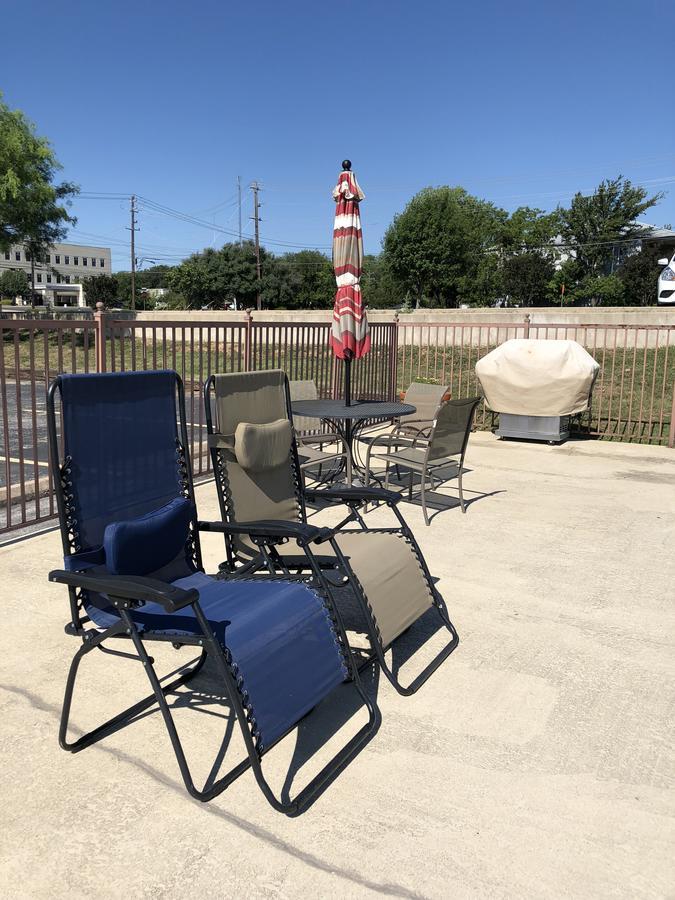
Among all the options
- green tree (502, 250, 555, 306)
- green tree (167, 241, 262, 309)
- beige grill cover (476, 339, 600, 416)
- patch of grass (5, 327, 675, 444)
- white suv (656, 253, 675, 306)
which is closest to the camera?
patch of grass (5, 327, 675, 444)

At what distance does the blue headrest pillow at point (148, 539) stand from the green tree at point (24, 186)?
3596cm

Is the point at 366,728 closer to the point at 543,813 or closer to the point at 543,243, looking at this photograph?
the point at 543,813

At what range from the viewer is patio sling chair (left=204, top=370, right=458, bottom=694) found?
320cm

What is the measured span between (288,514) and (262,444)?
434 millimetres

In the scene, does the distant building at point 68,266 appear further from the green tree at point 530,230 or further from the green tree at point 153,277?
the green tree at point 530,230

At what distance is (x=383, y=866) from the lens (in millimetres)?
2082

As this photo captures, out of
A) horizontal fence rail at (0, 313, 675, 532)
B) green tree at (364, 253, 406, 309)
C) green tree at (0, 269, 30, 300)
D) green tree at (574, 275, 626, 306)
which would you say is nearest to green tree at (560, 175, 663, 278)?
green tree at (574, 275, 626, 306)

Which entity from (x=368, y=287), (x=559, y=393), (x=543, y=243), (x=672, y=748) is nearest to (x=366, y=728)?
(x=672, y=748)

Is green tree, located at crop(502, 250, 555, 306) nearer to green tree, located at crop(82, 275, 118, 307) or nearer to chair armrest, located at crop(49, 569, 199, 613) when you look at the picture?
green tree, located at crop(82, 275, 118, 307)

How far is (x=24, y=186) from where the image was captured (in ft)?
115

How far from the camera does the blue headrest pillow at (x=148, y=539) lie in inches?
104

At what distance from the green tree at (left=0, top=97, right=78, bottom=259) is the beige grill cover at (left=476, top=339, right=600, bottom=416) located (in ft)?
102

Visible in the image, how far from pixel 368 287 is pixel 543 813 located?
219 ft

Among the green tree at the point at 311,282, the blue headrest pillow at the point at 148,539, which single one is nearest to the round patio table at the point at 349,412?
the blue headrest pillow at the point at 148,539
